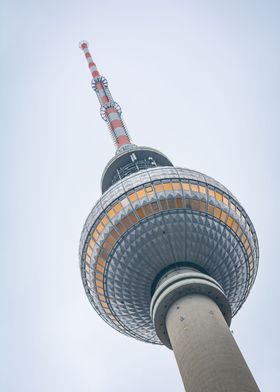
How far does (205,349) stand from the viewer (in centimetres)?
2573

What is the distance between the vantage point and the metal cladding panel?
3259cm

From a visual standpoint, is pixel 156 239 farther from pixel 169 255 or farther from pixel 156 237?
pixel 169 255

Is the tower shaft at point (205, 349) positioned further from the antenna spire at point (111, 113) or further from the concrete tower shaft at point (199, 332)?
the antenna spire at point (111, 113)

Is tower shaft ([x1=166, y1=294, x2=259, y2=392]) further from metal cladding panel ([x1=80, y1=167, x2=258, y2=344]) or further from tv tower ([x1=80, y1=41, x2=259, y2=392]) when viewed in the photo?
metal cladding panel ([x1=80, y1=167, x2=258, y2=344])

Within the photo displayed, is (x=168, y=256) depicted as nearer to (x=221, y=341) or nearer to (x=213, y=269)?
(x=213, y=269)

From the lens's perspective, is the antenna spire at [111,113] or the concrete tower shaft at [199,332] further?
the antenna spire at [111,113]

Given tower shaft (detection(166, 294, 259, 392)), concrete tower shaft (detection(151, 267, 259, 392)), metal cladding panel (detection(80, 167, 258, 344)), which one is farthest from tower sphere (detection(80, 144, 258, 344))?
tower shaft (detection(166, 294, 259, 392))

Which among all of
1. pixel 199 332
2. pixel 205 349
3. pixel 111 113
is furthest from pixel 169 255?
pixel 111 113

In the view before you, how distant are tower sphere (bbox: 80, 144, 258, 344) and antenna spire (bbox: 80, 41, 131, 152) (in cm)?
1398

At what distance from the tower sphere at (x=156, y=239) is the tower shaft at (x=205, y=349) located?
164 inches

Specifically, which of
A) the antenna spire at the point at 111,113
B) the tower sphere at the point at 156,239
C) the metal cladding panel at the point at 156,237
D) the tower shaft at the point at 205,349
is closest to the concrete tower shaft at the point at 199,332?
the tower shaft at the point at 205,349

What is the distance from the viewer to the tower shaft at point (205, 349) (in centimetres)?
2409

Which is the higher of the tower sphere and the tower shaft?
the tower sphere

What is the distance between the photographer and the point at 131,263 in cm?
3306
